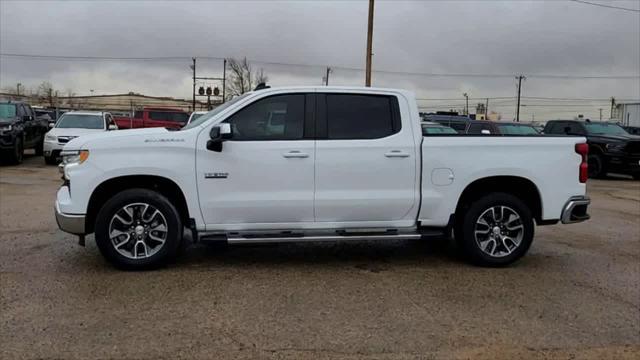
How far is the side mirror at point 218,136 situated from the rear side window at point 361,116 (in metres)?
1.05

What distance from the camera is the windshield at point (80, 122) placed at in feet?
61.5

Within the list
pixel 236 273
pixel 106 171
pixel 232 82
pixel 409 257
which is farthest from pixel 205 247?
pixel 232 82

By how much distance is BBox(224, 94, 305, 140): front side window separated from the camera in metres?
6.01

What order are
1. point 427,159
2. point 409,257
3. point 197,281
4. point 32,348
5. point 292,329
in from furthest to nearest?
point 409,257 → point 427,159 → point 197,281 → point 292,329 → point 32,348

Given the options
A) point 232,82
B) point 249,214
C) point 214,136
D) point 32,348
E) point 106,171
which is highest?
point 232,82

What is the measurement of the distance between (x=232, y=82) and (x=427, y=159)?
65.9 metres

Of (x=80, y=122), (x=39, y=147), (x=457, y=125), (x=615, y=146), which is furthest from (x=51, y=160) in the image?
(x=615, y=146)

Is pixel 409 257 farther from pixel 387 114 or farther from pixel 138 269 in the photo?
pixel 138 269

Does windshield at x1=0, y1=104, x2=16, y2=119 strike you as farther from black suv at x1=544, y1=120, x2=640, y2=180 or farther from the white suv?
black suv at x1=544, y1=120, x2=640, y2=180

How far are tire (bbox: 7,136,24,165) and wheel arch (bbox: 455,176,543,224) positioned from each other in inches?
595

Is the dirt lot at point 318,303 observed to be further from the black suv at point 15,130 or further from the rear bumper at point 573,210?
the black suv at point 15,130

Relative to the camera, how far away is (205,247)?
7078 mm

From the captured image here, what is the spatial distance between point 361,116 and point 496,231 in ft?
6.30

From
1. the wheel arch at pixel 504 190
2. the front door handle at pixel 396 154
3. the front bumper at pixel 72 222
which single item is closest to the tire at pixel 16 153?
the front bumper at pixel 72 222
